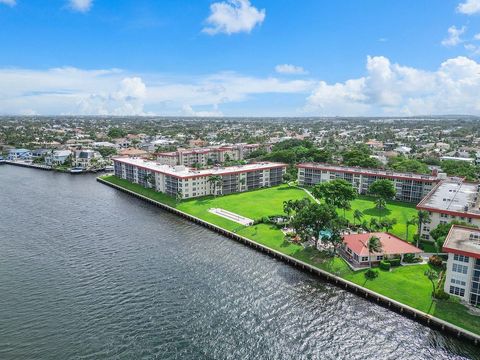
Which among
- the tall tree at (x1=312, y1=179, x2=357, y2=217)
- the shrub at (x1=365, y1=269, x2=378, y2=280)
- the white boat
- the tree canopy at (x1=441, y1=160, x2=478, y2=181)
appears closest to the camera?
the shrub at (x1=365, y1=269, x2=378, y2=280)

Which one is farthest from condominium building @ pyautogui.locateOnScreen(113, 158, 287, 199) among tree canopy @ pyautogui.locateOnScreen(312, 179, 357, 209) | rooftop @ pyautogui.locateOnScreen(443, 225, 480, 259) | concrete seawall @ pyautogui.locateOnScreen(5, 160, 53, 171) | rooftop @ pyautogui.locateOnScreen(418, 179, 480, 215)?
rooftop @ pyautogui.locateOnScreen(443, 225, 480, 259)

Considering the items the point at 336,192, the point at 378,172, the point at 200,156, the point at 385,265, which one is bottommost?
the point at 385,265

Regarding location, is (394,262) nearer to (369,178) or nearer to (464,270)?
(464,270)

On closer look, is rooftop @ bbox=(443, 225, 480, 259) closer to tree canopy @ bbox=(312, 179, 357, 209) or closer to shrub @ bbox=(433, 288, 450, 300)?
shrub @ bbox=(433, 288, 450, 300)

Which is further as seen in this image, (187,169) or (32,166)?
(32,166)

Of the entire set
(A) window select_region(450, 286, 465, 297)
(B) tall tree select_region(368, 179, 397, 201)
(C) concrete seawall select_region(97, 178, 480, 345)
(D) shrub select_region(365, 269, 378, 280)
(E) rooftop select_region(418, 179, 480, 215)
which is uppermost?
(E) rooftop select_region(418, 179, 480, 215)

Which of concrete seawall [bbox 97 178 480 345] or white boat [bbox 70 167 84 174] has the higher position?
white boat [bbox 70 167 84 174]

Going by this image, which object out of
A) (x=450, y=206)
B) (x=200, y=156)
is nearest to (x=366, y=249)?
(x=450, y=206)
